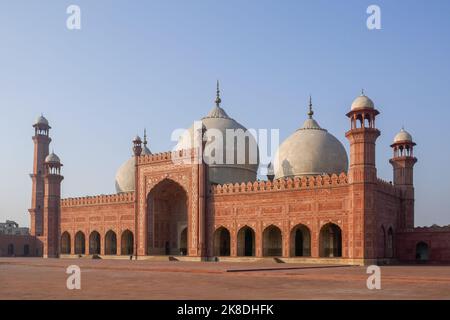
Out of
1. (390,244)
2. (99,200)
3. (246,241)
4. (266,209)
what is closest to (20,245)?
(99,200)

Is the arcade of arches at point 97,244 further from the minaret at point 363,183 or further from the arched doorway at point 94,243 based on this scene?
the minaret at point 363,183

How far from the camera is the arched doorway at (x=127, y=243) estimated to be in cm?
3041

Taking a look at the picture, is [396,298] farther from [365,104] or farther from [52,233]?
[52,233]

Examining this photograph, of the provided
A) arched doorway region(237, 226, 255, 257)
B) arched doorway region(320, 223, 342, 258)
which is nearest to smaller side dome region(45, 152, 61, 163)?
arched doorway region(237, 226, 255, 257)

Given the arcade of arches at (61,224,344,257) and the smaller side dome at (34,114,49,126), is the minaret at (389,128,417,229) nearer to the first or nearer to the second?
the arcade of arches at (61,224,344,257)

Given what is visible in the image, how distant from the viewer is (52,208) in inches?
1326

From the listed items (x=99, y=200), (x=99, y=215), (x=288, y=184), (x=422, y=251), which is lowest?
(x=422, y=251)

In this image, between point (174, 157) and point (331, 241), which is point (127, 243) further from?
point (331, 241)

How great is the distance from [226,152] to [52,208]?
1196 centimetres

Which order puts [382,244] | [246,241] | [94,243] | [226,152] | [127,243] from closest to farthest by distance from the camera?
[382,244], [246,241], [226,152], [127,243], [94,243]

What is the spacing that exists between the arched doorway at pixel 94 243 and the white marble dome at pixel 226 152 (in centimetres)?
726

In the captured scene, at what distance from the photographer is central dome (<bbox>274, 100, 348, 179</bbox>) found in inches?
1085

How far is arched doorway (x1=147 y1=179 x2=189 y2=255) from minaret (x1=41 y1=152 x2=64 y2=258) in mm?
7967

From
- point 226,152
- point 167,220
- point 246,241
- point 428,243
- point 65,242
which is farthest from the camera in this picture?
point 65,242
